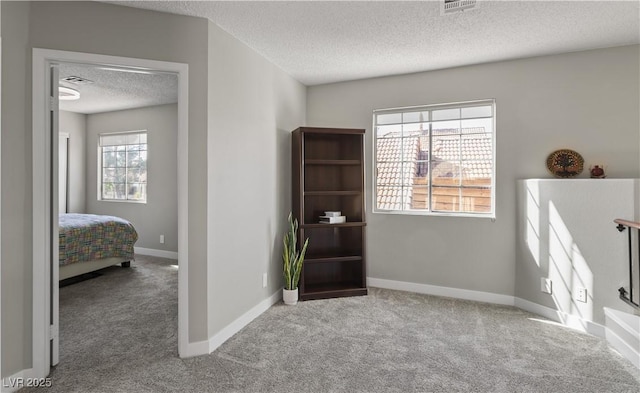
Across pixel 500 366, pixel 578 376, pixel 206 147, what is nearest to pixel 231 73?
pixel 206 147

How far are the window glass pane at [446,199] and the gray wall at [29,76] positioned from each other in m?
2.57

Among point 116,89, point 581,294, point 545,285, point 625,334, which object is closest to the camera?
point 625,334

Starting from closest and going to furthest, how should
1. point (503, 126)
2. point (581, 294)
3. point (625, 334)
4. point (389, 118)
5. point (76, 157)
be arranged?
point (625, 334)
point (581, 294)
point (503, 126)
point (389, 118)
point (76, 157)

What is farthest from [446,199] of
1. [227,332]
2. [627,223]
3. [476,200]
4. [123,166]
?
[123,166]

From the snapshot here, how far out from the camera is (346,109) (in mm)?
4055

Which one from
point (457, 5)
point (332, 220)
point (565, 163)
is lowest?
point (332, 220)

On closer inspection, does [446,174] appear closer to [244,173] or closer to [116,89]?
[244,173]

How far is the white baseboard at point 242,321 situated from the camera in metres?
2.55

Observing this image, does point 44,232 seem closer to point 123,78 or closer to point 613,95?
point 123,78

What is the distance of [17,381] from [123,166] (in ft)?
15.0

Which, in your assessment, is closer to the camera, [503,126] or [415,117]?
[503,126]

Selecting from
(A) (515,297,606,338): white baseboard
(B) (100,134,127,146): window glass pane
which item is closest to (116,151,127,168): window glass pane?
(B) (100,134,127,146): window glass pane

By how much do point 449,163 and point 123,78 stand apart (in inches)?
158

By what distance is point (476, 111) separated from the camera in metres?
3.53
